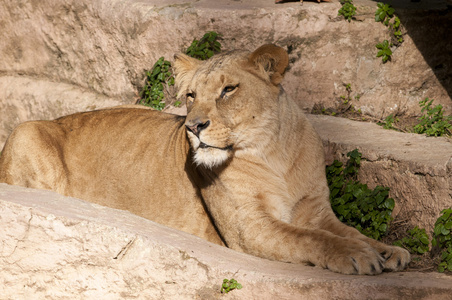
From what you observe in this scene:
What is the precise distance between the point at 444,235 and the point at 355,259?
0.91m

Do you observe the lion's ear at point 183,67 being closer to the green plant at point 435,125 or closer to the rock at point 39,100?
the green plant at point 435,125

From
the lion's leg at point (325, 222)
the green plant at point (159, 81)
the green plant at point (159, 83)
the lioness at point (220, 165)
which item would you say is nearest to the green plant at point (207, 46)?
the green plant at point (159, 83)

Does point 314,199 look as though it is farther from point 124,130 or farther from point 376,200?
point 124,130

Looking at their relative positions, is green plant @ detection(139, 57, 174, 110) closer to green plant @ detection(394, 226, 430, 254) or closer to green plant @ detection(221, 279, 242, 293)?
green plant @ detection(394, 226, 430, 254)

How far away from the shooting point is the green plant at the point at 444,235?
13.4 ft

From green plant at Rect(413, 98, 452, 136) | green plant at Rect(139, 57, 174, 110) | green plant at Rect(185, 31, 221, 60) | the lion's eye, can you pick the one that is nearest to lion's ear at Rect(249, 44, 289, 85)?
the lion's eye

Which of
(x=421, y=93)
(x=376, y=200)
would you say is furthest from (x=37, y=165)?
(x=421, y=93)

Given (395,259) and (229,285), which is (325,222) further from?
(229,285)

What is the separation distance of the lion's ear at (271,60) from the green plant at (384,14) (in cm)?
275

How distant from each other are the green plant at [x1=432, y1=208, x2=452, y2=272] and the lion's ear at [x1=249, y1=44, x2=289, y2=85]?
4.97 feet

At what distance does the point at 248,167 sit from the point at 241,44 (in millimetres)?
2843

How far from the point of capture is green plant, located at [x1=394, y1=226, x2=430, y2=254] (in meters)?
4.41

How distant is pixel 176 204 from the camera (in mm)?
4957

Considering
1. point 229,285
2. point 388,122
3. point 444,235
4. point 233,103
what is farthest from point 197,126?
point 388,122
